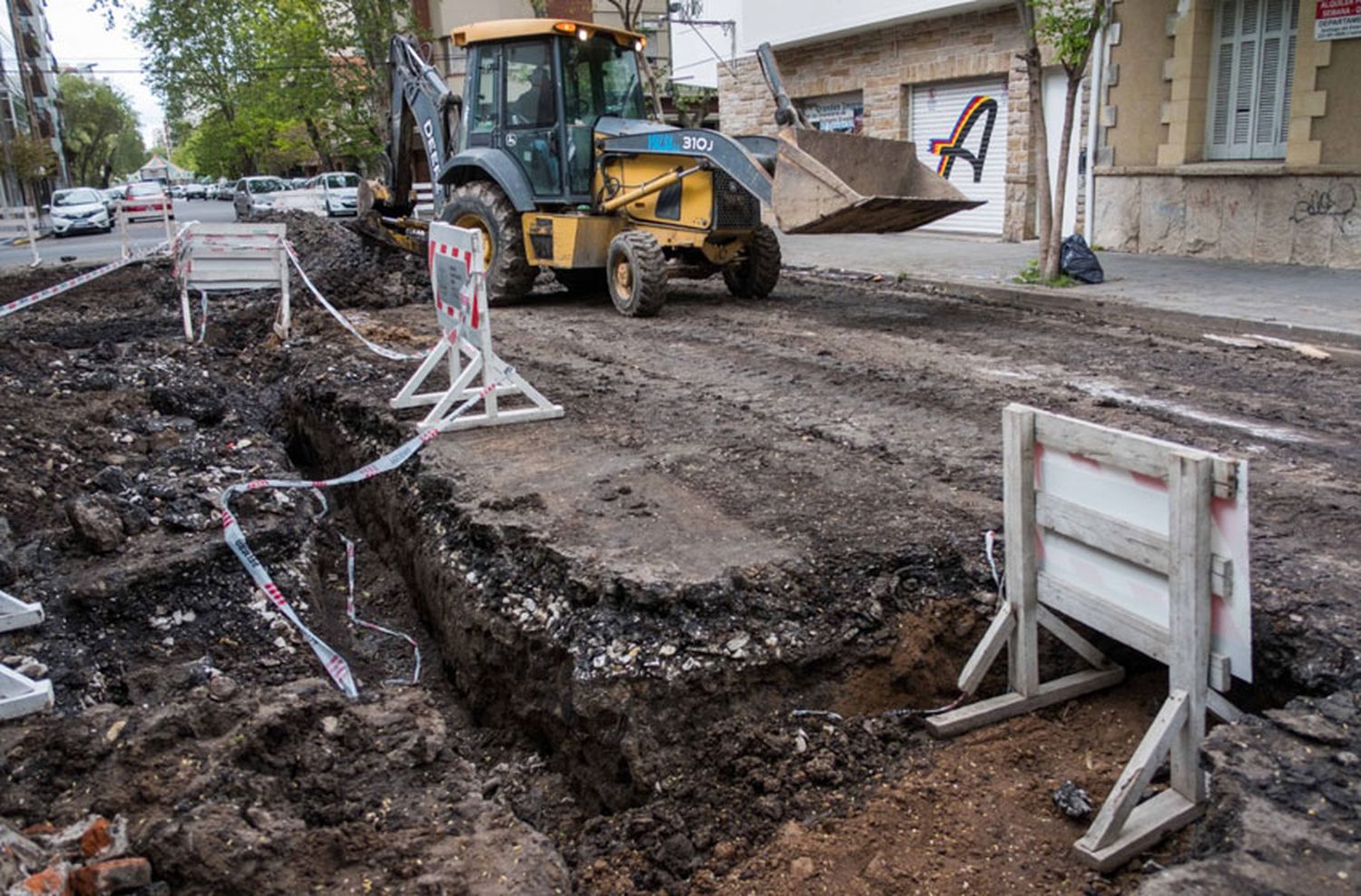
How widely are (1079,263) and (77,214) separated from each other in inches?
1312

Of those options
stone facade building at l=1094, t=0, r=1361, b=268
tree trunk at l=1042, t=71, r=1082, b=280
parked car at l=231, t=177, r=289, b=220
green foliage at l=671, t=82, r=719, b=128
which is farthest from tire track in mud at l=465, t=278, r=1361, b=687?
green foliage at l=671, t=82, r=719, b=128

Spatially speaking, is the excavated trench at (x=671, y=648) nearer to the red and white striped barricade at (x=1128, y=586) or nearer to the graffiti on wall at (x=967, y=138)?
the red and white striped barricade at (x=1128, y=586)

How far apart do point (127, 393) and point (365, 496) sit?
252 centimetres

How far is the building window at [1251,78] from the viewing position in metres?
13.9

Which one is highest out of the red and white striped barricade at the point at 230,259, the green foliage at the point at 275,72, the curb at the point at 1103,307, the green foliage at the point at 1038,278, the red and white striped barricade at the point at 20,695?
the green foliage at the point at 275,72

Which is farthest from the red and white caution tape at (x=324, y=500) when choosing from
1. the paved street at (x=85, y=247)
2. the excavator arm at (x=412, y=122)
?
the paved street at (x=85, y=247)

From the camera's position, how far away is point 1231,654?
3172 millimetres

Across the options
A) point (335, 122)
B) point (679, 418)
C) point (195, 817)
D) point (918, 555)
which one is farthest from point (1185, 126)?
point (335, 122)

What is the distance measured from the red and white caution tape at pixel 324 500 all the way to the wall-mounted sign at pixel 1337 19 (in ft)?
37.7

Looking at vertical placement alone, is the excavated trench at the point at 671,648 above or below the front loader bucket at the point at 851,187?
below

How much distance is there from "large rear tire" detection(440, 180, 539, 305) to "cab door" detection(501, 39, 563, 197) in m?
0.49

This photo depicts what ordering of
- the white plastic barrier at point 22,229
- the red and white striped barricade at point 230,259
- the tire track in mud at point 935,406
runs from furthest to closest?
the white plastic barrier at point 22,229, the red and white striped barricade at point 230,259, the tire track in mud at point 935,406

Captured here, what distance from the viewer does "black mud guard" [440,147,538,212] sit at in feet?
40.7

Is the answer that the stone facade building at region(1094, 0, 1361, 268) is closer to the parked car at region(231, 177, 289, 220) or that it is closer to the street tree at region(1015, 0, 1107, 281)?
the street tree at region(1015, 0, 1107, 281)
